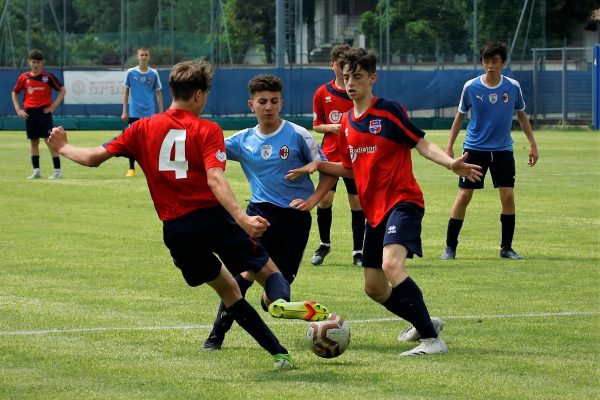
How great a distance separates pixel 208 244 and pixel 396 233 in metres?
1.23

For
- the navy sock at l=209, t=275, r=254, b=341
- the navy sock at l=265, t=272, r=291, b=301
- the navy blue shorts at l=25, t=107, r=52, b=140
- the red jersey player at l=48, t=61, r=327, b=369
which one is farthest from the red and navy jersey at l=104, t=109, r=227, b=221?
the navy blue shorts at l=25, t=107, r=52, b=140

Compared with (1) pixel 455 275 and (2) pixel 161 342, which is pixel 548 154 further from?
(2) pixel 161 342

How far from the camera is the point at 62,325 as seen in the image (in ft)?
28.2

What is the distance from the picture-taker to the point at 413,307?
7.60 metres

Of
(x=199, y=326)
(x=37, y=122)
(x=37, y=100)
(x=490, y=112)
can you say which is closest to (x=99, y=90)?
(x=37, y=100)

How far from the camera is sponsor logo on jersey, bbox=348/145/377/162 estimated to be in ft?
25.8

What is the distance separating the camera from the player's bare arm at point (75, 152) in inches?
283

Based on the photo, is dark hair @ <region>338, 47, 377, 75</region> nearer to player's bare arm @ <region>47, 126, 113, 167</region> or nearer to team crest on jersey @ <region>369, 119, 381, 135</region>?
team crest on jersey @ <region>369, 119, 381, 135</region>

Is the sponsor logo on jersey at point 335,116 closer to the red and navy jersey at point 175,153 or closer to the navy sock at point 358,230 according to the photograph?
the navy sock at point 358,230

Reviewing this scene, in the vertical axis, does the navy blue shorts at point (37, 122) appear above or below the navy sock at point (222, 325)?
above

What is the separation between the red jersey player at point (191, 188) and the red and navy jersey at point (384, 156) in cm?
99

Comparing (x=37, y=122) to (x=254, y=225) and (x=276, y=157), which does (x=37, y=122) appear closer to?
(x=276, y=157)

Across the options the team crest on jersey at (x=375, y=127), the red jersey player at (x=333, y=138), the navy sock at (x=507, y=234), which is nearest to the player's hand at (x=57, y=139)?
the team crest on jersey at (x=375, y=127)

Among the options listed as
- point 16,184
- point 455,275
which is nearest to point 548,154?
point 16,184
